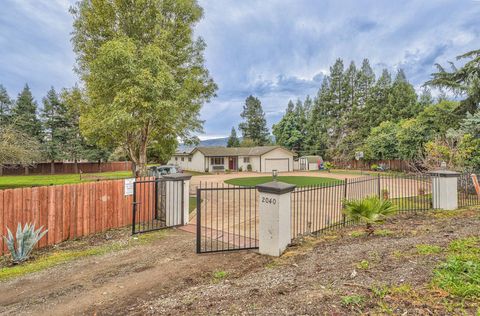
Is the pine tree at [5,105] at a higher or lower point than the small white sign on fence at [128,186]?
higher

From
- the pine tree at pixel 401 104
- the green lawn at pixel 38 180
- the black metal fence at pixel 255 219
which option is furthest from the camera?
the pine tree at pixel 401 104

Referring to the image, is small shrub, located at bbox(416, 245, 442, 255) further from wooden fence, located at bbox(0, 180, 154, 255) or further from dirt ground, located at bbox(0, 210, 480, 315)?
wooden fence, located at bbox(0, 180, 154, 255)

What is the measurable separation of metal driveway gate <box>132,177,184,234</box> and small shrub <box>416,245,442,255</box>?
5923 millimetres

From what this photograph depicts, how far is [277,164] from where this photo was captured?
3397cm

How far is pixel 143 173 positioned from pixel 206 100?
5777 mm

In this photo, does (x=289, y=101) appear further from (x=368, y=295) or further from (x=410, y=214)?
(x=368, y=295)

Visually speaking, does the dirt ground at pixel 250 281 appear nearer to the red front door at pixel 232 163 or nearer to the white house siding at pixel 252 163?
the white house siding at pixel 252 163

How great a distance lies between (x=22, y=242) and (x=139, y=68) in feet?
24.0

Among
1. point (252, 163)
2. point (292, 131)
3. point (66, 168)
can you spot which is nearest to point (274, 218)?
point (252, 163)

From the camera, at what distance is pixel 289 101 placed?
2283 inches

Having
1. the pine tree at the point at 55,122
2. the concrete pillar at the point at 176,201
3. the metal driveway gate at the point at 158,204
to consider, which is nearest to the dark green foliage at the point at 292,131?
the pine tree at the point at 55,122

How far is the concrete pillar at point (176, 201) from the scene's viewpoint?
7551 mm

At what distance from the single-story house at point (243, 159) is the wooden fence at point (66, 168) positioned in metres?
12.0

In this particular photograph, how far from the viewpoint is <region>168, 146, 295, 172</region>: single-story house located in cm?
3344
